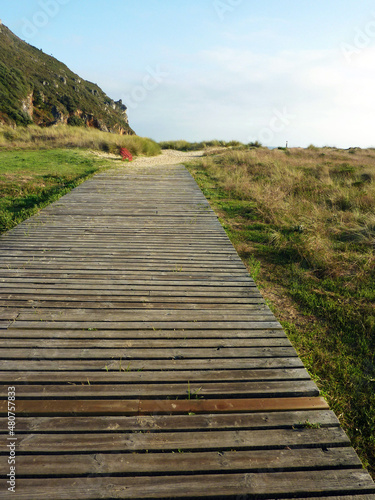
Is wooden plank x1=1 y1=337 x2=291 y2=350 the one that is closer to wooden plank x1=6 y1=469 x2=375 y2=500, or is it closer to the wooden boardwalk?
the wooden boardwalk

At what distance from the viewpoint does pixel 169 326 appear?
2.83 m

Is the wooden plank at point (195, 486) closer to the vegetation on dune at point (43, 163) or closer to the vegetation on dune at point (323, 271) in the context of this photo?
the vegetation on dune at point (323, 271)

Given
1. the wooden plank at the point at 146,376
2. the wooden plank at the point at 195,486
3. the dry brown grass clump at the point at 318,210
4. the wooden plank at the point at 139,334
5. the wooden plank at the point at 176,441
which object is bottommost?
the wooden plank at the point at 195,486

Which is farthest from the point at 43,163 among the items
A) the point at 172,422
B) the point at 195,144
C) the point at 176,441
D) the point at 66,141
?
the point at 195,144

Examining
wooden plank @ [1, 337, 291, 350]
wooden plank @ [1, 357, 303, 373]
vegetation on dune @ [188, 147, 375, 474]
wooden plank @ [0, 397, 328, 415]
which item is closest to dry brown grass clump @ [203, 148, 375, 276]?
vegetation on dune @ [188, 147, 375, 474]

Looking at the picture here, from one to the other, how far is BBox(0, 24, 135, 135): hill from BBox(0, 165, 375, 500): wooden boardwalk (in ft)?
119

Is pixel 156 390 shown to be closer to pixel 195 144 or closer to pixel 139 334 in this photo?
pixel 139 334

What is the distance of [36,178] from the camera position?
10.5m

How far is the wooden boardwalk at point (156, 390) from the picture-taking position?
5.26 feet

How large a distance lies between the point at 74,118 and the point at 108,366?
47355mm

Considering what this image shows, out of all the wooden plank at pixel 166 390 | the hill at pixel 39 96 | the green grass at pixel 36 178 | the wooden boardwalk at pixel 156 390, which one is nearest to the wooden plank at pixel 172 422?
the wooden boardwalk at pixel 156 390

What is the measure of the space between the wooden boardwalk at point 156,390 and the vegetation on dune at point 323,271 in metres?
0.48

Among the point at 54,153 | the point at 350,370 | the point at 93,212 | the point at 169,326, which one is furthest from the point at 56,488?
the point at 54,153

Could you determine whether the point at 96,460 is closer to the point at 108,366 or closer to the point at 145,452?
the point at 145,452
